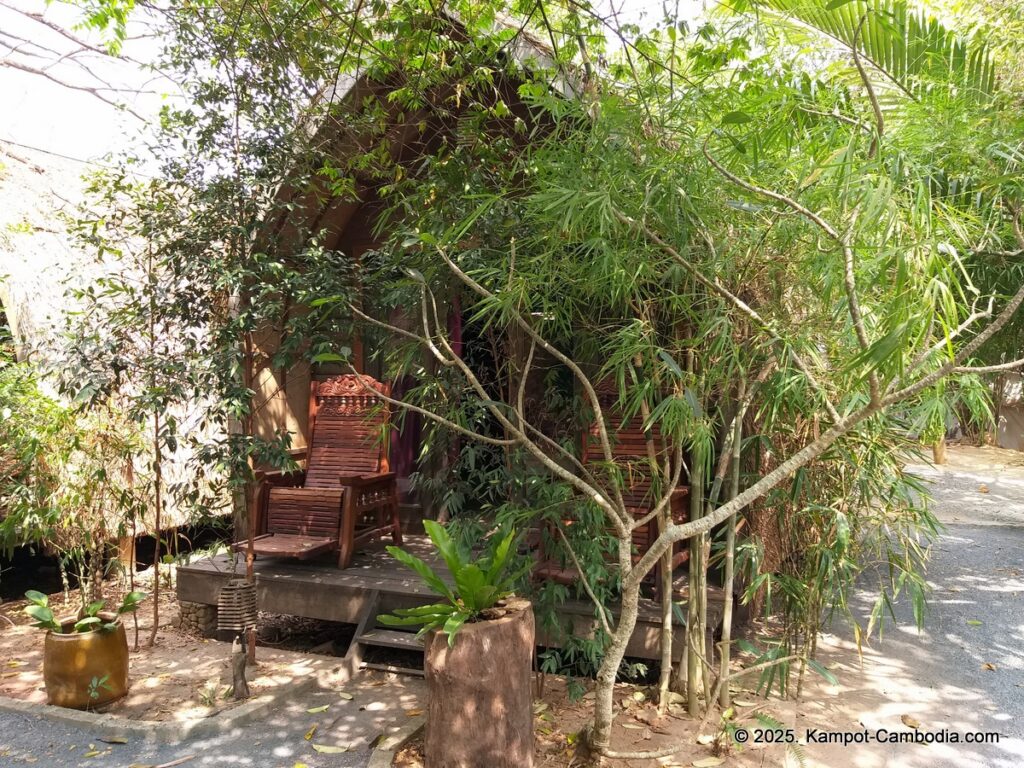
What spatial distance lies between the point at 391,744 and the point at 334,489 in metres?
1.94

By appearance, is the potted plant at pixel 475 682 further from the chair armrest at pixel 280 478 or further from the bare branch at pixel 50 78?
the bare branch at pixel 50 78

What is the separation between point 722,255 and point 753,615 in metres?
2.61

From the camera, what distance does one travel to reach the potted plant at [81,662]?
3234 millimetres

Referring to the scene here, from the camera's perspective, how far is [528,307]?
8.77 feet

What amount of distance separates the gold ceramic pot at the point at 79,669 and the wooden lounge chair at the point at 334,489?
799 mm

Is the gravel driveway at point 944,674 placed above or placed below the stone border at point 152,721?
above

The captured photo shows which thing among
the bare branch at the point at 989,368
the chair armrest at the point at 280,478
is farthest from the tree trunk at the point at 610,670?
the chair armrest at the point at 280,478

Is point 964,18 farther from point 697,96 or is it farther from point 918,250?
point 918,250

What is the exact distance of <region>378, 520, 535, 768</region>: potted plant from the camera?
2.49 meters

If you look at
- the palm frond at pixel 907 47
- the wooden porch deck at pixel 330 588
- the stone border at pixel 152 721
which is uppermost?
the palm frond at pixel 907 47

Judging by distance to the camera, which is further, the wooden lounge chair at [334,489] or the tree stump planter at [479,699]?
the wooden lounge chair at [334,489]

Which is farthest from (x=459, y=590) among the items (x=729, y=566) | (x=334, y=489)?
(x=334, y=489)

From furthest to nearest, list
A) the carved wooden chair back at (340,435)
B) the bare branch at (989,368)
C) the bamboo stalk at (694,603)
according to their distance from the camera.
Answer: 1. the carved wooden chair back at (340,435)
2. the bamboo stalk at (694,603)
3. the bare branch at (989,368)

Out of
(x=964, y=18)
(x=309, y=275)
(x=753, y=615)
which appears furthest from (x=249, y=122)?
(x=964, y=18)
